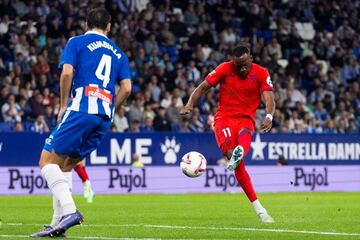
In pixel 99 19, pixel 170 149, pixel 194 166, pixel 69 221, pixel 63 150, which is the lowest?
pixel 69 221

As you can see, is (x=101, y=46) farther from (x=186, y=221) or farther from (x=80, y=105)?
(x=186, y=221)

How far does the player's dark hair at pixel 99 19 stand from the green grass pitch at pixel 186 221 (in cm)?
226

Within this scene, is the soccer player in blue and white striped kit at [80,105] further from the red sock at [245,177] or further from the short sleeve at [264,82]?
the short sleeve at [264,82]

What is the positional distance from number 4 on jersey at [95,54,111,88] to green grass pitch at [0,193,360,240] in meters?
1.69

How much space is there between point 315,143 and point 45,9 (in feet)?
29.4

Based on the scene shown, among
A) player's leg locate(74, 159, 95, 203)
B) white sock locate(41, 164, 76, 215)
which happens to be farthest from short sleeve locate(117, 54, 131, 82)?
player's leg locate(74, 159, 95, 203)

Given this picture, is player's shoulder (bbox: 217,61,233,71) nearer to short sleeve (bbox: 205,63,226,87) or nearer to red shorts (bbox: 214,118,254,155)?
short sleeve (bbox: 205,63,226,87)

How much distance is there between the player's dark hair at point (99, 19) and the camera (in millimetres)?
10891

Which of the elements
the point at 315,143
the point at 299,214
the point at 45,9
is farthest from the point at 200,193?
the point at 299,214

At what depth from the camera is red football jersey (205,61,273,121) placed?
48.9ft

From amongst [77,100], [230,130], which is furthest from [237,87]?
[77,100]

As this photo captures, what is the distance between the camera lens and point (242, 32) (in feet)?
117

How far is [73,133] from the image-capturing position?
10.6m

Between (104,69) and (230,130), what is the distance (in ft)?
13.8
